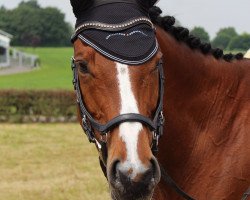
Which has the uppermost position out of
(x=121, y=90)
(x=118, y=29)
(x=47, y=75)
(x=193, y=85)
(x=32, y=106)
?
(x=118, y=29)

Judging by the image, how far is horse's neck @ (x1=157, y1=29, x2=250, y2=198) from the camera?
379 cm

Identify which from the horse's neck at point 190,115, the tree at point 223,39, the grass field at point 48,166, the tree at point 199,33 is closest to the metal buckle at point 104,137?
the horse's neck at point 190,115

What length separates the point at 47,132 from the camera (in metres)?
20.5

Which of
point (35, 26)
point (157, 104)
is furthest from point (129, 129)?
point (35, 26)

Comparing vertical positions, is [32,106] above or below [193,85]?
below

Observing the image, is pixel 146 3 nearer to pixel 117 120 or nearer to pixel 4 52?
pixel 117 120

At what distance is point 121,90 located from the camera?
3016 mm

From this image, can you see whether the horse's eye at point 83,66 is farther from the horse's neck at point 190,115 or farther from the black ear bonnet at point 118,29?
the horse's neck at point 190,115

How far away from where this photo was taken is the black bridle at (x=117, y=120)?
9.70ft

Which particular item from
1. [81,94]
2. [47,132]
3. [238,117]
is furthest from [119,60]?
[47,132]

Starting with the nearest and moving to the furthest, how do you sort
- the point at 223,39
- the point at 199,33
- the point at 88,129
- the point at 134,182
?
1. the point at 134,182
2. the point at 88,129
3. the point at 199,33
4. the point at 223,39

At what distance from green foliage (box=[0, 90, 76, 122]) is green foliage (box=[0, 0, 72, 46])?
6128 cm

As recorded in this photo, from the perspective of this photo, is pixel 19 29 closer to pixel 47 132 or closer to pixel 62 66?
pixel 62 66

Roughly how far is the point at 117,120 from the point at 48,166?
35.7 feet
